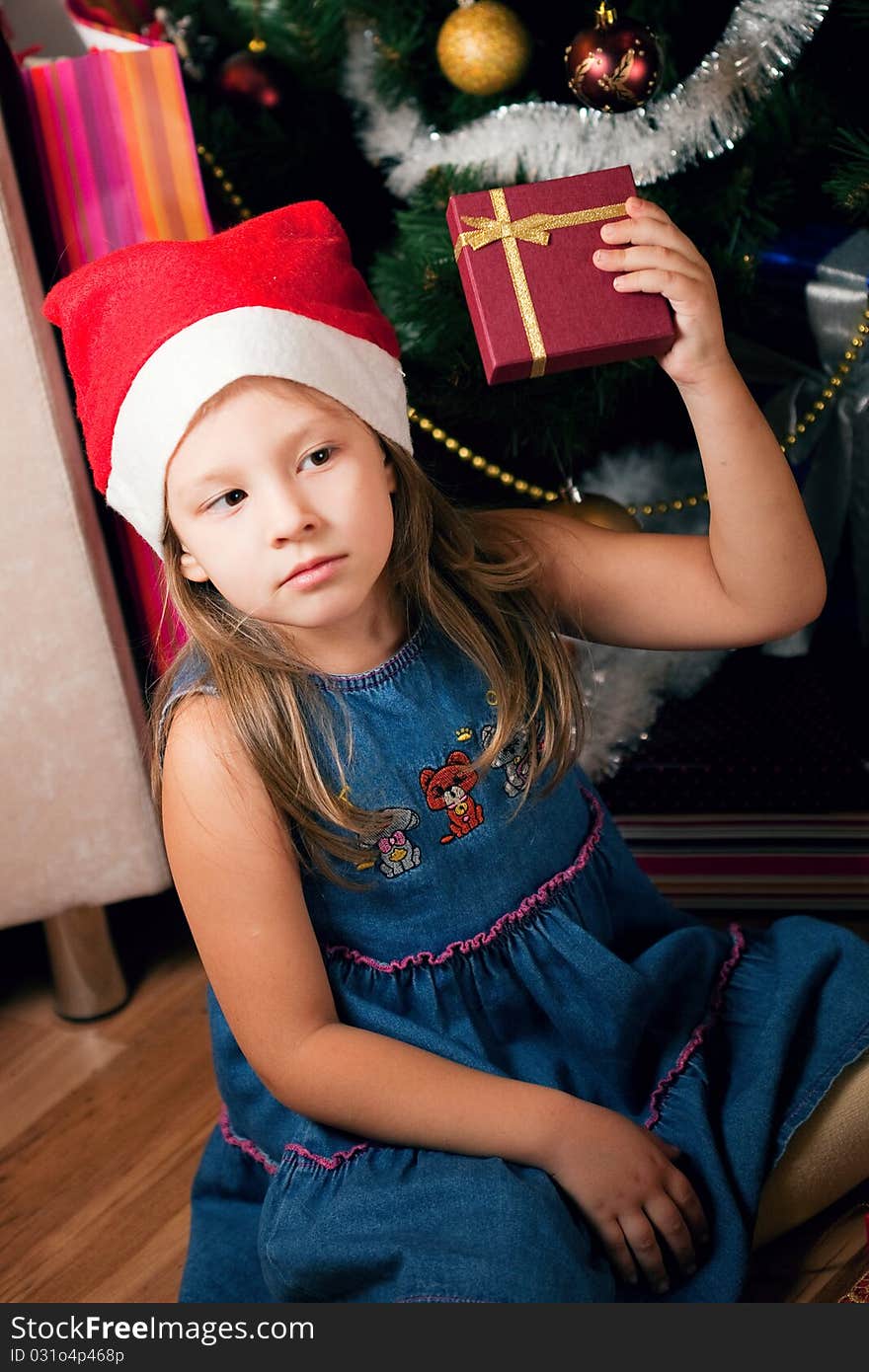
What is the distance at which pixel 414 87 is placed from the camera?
1.08 metres

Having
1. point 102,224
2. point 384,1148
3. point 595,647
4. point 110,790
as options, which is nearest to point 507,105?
point 102,224

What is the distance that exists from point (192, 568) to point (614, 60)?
483mm

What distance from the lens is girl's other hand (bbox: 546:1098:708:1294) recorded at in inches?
30.3

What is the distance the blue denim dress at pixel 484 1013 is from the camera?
30.7 inches

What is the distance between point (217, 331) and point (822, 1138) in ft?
2.15

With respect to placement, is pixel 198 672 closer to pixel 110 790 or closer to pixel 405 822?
pixel 405 822

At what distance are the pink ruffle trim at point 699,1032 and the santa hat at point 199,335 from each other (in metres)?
0.47

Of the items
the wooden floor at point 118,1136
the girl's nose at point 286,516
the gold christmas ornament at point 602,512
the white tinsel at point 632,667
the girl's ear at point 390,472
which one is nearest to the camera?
the girl's nose at point 286,516

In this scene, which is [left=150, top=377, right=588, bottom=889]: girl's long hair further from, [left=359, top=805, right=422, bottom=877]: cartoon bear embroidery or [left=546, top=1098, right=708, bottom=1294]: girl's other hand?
[left=546, top=1098, right=708, bottom=1294]: girl's other hand

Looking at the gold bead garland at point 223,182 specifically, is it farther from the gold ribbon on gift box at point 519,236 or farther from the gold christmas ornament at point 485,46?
the gold ribbon on gift box at point 519,236

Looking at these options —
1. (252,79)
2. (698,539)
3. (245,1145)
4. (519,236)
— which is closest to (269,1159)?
(245,1145)

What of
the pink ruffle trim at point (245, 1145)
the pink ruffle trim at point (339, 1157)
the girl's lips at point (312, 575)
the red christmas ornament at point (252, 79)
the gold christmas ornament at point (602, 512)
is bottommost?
the pink ruffle trim at point (245, 1145)

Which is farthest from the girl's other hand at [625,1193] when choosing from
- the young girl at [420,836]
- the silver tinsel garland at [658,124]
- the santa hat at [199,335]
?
the silver tinsel garland at [658,124]

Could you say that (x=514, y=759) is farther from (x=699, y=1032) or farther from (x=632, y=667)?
(x=632, y=667)
